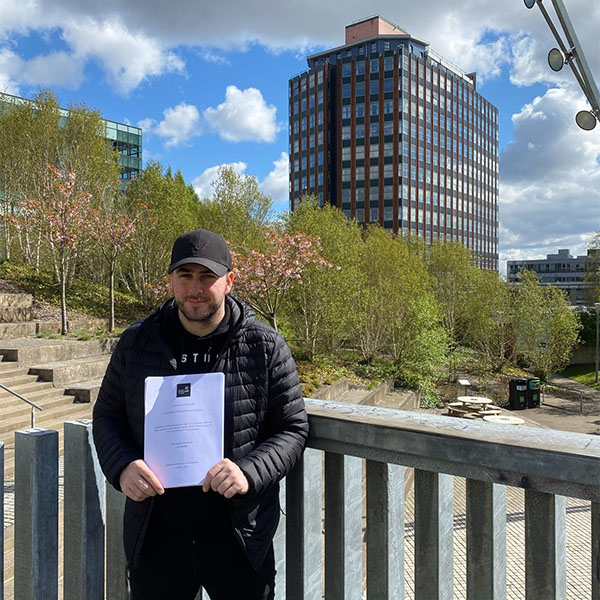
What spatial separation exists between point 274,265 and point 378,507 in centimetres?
1990

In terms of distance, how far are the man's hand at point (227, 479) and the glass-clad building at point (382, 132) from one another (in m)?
83.7

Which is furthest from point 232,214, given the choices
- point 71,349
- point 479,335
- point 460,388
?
point 479,335

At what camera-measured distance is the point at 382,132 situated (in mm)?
85688

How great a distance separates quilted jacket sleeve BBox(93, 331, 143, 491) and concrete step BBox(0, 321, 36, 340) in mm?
18251

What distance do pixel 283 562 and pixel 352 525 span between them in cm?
31

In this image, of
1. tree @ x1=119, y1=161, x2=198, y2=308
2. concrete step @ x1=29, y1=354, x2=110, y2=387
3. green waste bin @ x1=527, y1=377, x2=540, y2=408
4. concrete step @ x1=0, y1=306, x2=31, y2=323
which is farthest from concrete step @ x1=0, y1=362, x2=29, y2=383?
green waste bin @ x1=527, y1=377, x2=540, y2=408

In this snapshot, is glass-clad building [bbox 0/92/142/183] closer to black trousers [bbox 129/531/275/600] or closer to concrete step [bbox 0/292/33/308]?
concrete step [bbox 0/292/33/308]

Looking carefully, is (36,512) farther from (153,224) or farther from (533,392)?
(533,392)

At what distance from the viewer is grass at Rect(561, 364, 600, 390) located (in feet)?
136

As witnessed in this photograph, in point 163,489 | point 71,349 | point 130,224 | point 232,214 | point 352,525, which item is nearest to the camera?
point 163,489

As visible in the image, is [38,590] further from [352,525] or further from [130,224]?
[130,224]

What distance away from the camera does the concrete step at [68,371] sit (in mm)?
14305

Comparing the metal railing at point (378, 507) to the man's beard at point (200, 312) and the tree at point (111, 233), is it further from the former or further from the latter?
the tree at point (111, 233)

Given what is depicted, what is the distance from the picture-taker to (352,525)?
1830mm
